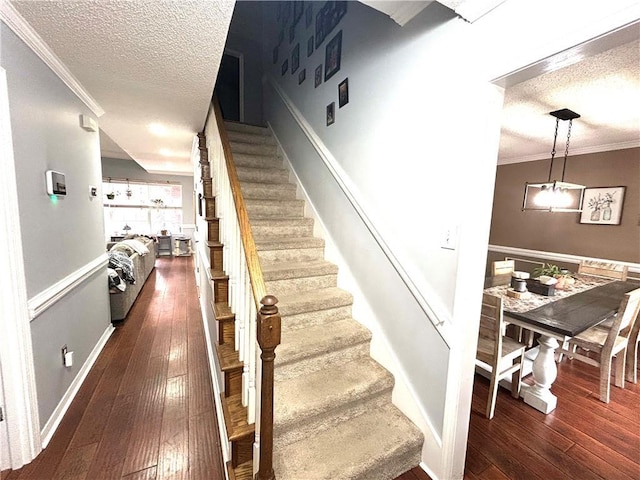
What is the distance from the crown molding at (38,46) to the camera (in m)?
1.29

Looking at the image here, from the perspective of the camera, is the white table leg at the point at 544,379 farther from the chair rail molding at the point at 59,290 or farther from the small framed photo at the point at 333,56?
the chair rail molding at the point at 59,290

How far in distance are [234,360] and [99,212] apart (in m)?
2.41

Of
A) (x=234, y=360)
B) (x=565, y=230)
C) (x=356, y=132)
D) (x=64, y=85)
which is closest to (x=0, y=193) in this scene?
(x=64, y=85)

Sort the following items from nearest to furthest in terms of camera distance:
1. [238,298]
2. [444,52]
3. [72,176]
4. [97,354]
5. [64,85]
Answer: [444,52] → [238,298] → [64,85] → [72,176] → [97,354]

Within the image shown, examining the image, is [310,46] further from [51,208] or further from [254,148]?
[51,208]

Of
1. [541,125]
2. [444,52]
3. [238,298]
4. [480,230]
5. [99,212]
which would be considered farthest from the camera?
[541,125]

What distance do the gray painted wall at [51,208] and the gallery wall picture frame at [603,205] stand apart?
232 inches

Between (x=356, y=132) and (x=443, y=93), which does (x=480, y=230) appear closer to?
(x=443, y=93)

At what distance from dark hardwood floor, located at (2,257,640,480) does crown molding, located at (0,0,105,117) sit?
225 cm

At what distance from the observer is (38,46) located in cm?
155

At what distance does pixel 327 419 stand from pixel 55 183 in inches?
88.0

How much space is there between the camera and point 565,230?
413cm

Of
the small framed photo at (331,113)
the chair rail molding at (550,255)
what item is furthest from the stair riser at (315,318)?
the chair rail molding at (550,255)

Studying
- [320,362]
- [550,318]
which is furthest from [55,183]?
[550,318]
